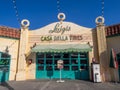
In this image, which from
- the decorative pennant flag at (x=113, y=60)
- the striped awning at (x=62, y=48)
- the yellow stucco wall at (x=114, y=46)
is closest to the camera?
the decorative pennant flag at (x=113, y=60)

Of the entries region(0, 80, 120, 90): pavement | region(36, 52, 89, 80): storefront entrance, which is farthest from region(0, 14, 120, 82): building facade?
region(0, 80, 120, 90): pavement

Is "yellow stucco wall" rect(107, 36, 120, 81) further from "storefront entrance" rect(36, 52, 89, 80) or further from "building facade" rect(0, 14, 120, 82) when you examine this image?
"storefront entrance" rect(36, 52, 89, 80)

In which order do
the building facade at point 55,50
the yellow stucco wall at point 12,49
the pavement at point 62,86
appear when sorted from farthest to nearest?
the yellow stucco wall at point 12,49
the building facade at point 55,50
the pavement at point 62,86

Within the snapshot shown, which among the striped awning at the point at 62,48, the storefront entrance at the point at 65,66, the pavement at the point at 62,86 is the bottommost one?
the pavement at the point at 62,86

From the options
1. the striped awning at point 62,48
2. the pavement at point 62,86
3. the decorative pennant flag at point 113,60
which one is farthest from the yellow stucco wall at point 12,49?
the decorative pennant flag at point 113,60

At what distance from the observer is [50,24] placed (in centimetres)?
1620

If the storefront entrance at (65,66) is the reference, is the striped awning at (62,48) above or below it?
above

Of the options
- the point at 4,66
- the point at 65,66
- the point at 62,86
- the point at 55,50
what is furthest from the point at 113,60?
the point at 4,66

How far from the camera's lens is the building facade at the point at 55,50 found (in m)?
14.4

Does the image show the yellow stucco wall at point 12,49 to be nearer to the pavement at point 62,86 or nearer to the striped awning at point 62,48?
the striped awning at point 62,48

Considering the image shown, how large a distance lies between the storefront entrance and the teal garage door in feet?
9.97

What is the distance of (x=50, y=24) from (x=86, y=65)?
595 centimetres

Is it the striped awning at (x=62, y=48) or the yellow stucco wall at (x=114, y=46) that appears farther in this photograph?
the striped awning at (x=62, y=48)

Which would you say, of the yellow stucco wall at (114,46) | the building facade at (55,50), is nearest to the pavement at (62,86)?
the yellow stucco wall at (114,46)
